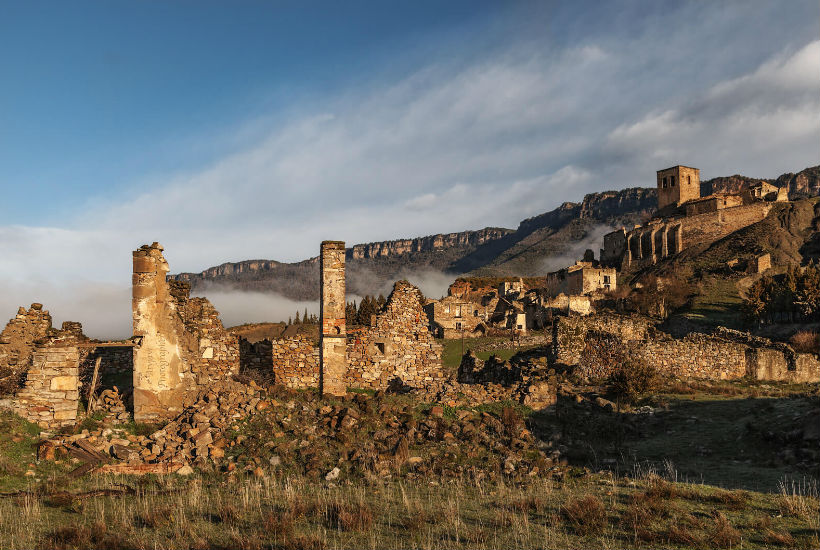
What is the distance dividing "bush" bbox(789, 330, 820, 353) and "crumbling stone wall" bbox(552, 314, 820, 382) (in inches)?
173

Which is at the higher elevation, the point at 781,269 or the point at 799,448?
the point at 781,269

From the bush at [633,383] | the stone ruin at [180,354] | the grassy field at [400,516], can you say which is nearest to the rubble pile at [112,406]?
the stone ruin at [180,354]

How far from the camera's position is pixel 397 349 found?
1886 centimetres

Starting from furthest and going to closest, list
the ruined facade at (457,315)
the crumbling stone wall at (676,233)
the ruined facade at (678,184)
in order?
the ruined facade at (678,184) → the crumbling stone wall at (676,233) → the ruined facade at (457,315)

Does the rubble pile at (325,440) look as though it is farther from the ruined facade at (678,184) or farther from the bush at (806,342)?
the ruined facade at (678,184)

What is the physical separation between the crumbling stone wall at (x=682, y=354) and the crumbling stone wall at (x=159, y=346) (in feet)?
44.4

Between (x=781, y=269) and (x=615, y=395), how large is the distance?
55707 millimetres

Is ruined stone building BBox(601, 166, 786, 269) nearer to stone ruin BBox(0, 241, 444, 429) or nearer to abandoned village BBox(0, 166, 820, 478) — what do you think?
abandoned village BBox(0, 166, 820, 478)

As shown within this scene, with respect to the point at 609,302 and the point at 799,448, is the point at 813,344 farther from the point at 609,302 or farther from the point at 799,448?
the point at 609,302

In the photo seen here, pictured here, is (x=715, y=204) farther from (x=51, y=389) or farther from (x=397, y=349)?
(x=51, y=389)

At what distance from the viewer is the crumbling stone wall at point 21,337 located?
54.2 feet

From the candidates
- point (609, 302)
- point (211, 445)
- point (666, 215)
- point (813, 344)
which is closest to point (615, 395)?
point (211, 445)

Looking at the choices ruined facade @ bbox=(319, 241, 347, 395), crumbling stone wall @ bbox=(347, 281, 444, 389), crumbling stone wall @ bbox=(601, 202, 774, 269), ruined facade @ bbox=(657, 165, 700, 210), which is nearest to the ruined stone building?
crumbling stone wall @ bbox=(601, 202, 774, 269)

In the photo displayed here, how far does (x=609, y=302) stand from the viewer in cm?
6262
